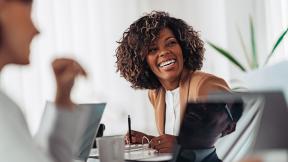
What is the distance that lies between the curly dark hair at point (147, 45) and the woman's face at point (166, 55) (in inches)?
0.8

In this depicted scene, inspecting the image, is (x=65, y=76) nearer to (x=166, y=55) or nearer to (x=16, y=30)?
(x=16, y=30)

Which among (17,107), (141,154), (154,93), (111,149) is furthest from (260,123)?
(154,93)

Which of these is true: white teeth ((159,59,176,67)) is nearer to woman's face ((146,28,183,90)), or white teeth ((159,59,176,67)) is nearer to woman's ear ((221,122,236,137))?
woman's face ((146,28,183,90))

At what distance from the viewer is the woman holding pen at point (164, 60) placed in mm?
1589

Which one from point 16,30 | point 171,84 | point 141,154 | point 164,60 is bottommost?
point 141,154

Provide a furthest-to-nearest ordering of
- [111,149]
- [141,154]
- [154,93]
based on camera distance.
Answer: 1. [154,93]
2. [141,154]
3. [111,149]

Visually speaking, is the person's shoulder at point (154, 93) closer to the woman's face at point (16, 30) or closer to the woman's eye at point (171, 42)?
the woman's eye at point (171, 42)

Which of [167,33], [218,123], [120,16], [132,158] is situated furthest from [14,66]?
[120,16]

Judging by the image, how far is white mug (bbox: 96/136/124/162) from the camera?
3.88 feet

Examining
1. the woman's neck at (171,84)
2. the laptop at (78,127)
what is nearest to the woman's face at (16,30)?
the laptop at (78,127)

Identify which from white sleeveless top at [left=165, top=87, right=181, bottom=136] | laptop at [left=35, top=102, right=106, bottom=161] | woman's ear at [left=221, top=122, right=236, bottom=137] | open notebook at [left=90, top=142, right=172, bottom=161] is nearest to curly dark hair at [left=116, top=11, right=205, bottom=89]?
white sleeveless top at [left=165, top=87, right=181, bottom=136]

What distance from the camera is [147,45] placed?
1583 millimetres

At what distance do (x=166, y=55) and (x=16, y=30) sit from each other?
1.10 meters

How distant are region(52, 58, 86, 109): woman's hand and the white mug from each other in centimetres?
47
